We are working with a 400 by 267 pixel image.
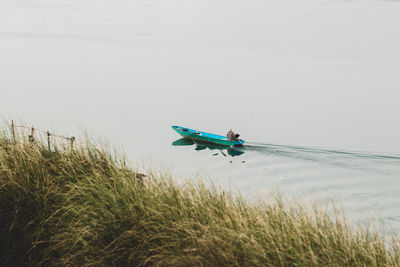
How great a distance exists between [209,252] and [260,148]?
786 inches

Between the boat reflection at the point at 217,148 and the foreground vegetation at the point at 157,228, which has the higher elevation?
the boat reflection at the point at 217,148

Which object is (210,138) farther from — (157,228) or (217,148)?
(157,228)

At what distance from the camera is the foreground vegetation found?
510 centimetres

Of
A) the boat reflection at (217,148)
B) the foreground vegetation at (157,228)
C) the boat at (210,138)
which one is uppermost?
the boat at (210,138)

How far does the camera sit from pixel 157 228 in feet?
18.5

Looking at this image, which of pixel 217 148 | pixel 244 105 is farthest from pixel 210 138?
pixel 244 105

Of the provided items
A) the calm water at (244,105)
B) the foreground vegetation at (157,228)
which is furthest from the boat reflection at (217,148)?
the foreground vegetation at (157,228)

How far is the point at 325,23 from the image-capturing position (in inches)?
4247

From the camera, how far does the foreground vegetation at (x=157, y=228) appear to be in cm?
510

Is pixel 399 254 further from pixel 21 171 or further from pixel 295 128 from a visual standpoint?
pixel 295 128

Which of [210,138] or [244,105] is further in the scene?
[244,105]

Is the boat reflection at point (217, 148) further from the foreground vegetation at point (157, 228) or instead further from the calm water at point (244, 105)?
the foreground vegetation at point (157, 228)

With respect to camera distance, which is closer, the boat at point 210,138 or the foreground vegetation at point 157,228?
the foreground vegetation at point 157,228

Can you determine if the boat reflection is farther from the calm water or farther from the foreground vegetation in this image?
the foreground vegetation
